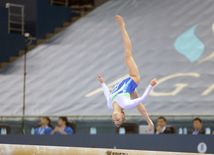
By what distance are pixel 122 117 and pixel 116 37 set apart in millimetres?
8405

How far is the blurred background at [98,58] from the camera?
10727mm

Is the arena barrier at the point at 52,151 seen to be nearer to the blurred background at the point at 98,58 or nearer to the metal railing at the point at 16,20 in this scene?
the blurred background at the point at 98,58

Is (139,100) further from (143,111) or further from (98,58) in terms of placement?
(98,58)

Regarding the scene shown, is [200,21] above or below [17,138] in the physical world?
above

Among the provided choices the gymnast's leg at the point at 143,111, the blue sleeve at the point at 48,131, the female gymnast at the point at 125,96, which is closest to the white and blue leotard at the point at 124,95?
the female gymnast at the point at 125,96

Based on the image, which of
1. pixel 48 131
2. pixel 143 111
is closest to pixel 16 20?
pixel 48 131

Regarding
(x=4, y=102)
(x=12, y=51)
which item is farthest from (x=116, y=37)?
(x=4, y=102)

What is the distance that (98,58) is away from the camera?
1206 cm

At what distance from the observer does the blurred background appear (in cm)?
1073

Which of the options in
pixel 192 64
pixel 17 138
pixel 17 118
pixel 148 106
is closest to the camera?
pixel 17 138

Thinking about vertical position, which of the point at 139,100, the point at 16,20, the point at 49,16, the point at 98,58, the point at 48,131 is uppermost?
the point at 49,16

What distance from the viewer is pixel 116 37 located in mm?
12594

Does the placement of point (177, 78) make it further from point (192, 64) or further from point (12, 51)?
point (12, 51)

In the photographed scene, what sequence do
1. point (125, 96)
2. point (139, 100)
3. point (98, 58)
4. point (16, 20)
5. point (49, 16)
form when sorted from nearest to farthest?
point (139, 100) < point (125, 96) < point (98, 58) < point (16, 20) < point (49, 16)
